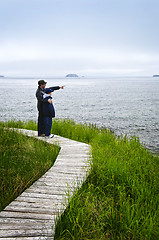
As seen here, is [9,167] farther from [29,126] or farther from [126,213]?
[29,126]

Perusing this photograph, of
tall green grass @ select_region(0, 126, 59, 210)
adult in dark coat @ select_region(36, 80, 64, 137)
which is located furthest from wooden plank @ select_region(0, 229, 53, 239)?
adult in dark coat @ select_region(36, 80, 64, 137)

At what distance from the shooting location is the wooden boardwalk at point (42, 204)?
279cm

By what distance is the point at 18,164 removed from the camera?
16.4 ft

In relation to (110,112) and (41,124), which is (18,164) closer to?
(41,124)

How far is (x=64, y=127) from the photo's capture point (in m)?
9.66

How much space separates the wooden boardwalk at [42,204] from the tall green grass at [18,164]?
0.16m

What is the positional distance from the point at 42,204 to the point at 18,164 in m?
1.78

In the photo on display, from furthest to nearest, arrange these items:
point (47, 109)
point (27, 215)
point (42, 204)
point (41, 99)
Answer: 1. point (47, 109)
2. point (41, 99)
3. point (42, 204)
4. point (27, 215)

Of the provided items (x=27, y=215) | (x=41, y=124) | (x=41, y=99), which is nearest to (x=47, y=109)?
(x=41, y=99)

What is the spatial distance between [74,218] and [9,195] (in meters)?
1.27

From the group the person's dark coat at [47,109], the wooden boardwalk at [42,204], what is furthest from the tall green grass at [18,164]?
the person's dark coat at [47,109]

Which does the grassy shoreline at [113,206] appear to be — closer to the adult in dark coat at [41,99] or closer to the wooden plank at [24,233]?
the wooden plank at [24,233]

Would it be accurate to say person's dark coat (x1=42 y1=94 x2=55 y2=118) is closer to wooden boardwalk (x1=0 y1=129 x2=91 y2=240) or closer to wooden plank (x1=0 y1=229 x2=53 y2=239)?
wooden boardwalk (x1=0 y1=129 x2=91 y2=240)

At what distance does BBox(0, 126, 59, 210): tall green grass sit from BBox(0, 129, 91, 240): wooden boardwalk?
0.51 ft
